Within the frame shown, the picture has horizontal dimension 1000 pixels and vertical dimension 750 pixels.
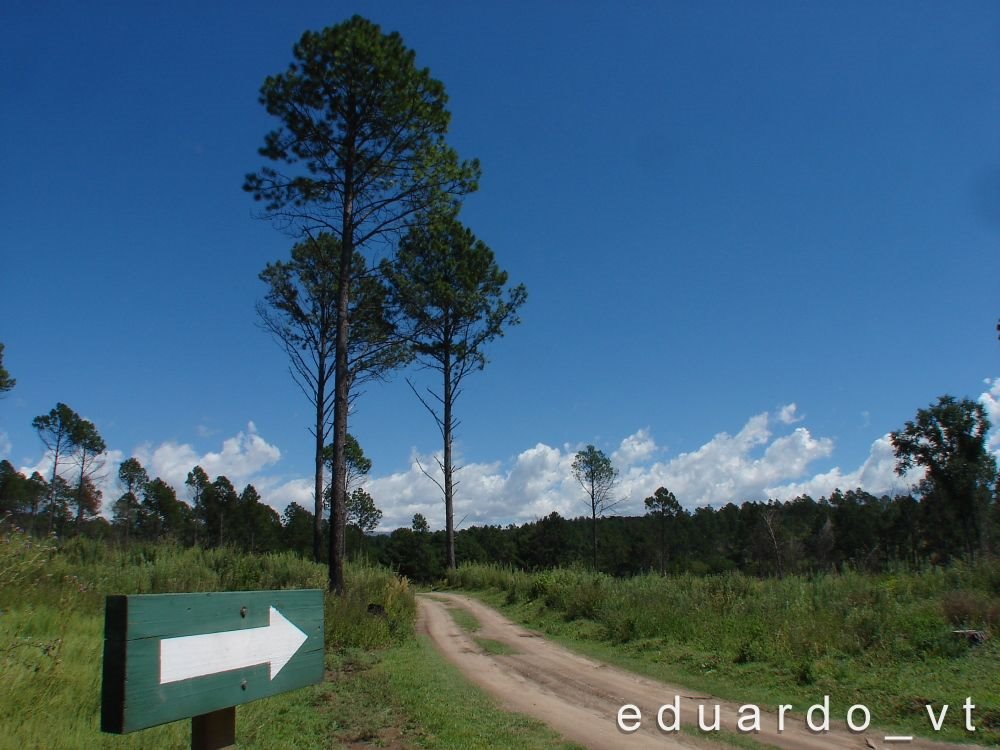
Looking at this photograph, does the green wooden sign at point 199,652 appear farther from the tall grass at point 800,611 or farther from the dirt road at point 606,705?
the tall grass at point 800,611

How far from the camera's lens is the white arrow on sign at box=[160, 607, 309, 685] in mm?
2260

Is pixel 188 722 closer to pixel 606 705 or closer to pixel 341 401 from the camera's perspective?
pixel 606 705

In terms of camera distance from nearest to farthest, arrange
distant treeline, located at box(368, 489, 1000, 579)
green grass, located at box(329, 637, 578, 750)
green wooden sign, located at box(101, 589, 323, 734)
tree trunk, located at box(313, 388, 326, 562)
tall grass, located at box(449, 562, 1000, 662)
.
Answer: green wooden sign, located at box(101, 589, 323, 734) < green grass, located at box(329, 637, 578, 750) < tall grass, located at box(449, 562, 1000, 662) < tree trunk, located at box(313, 388, 326, 562) < distant treeline, located at box(368, 489, 1000, 579)

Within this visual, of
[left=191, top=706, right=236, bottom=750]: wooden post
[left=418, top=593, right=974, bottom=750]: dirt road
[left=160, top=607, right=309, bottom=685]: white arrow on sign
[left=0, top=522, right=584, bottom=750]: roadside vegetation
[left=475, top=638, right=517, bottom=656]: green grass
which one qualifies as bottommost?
[left=475, top=638, right=517, bottom=656]: green grass

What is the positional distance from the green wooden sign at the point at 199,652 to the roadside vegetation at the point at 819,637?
699 centimetres

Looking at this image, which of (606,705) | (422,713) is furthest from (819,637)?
(422,713)

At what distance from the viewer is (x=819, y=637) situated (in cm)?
1014

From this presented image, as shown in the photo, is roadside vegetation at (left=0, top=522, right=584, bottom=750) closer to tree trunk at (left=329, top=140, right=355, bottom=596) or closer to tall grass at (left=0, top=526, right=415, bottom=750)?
tall grass at (left=0, top=526, right=415, bottom=750)

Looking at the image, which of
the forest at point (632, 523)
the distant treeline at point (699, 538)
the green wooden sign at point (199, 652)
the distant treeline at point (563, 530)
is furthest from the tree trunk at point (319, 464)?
the distant treeline at point (699, 538)

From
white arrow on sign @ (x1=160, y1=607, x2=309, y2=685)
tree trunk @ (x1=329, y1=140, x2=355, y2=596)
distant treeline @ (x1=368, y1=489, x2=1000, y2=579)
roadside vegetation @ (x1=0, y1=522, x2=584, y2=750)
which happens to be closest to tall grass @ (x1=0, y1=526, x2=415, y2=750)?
roadside vegetation @ (x1=0, y1=522, x2=584, y2=750)

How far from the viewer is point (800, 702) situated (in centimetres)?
801

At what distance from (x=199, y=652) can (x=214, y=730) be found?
1.35 feet

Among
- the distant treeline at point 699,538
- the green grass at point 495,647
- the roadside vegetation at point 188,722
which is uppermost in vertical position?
the roadside vegetation at point 188,722

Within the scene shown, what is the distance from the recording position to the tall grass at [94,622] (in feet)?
15.7
